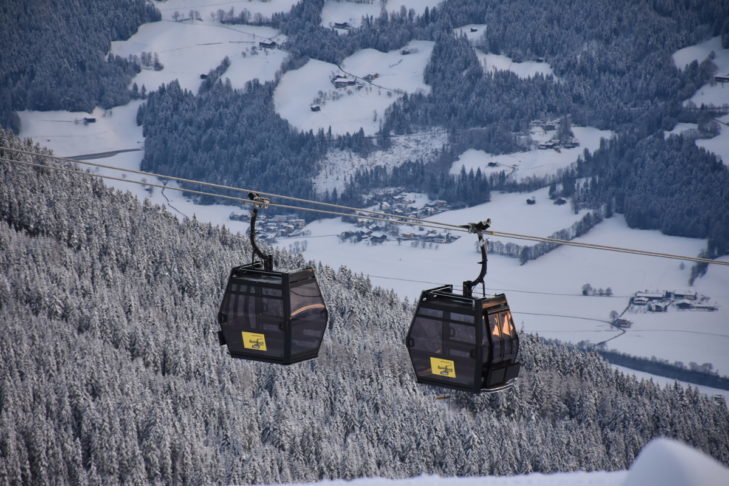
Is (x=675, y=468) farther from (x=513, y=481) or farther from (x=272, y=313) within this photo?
(x=513, y=481)

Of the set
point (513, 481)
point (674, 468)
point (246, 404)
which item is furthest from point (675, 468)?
point (246, 404)

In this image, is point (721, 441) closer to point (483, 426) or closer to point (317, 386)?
point (483, 426)

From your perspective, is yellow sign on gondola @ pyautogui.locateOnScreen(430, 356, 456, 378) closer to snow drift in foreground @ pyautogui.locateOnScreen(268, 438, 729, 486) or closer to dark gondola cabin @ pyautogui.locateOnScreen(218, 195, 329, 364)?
dark gondola cabin @ pyautogui.locateOnScreen(218, 195, 329, 364)

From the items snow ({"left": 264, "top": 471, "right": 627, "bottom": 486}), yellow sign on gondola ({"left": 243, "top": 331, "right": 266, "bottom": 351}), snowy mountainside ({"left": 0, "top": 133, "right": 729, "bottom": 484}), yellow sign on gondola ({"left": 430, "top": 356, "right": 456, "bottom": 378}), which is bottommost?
snowy mountainside ({"left": 0, "top": 133, "right": 729, "bottom": 484})

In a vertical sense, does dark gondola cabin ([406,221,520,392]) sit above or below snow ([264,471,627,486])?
above

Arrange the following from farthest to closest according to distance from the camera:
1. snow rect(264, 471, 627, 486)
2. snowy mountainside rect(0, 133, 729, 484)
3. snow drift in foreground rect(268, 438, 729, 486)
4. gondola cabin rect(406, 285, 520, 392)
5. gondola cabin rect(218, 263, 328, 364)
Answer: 1. snowy mountainside rect(0, 133, 729, 484)
2. snow rect(264, 471, 627, 486)
3. gondola cabin rect(218, 263, 328, 364)
4. gondola cabin rect(406, 285, 520, 392)
5. snow drift in foreground rect(268, 438, 729, 486)

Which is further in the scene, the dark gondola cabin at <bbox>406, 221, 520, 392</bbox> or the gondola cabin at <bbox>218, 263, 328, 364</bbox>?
the gondola cabin at <bbox>218, 263, 328, 364</bbox>

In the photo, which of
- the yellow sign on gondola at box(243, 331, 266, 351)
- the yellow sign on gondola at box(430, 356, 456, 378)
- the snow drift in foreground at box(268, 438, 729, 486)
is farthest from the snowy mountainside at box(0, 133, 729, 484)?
the snow drift in foreground at box(268, 438, 729, 486)
